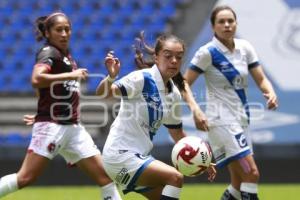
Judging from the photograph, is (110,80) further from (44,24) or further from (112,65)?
(44,24)

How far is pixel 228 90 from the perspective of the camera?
7.30 metres

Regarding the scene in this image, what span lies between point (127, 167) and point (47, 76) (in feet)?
3.17

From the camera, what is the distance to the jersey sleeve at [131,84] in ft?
19.3

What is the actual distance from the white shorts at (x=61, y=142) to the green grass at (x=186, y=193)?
2453 mm

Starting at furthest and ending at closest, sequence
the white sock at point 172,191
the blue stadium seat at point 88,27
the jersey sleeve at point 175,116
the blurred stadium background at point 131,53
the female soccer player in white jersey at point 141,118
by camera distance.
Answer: the blue stadium seat at point 88,27
the blurred stadium background at point 131,53
the jersey sleeve at point 175,116
the female soccer player in white jersey at point 141,118
the white sock at point 172,191

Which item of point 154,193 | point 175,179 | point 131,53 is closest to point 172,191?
point 175,179

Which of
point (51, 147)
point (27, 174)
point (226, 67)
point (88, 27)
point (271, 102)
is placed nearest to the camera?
point (27, 174)

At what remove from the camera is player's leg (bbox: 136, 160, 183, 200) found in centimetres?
575

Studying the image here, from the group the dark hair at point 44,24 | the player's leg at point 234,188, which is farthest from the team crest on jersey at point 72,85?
the player's leg at point 234,188

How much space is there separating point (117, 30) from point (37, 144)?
329 inches

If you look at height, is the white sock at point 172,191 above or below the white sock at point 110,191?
above

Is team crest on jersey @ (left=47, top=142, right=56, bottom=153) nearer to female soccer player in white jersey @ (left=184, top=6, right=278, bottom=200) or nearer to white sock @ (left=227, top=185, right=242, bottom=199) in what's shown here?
female soccer player in white jersey @ (left=184, top=6, right=278, bottom=200)

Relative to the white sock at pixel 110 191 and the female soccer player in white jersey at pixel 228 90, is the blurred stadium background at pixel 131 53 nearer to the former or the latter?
the female soccer player in white jersey at pixel 228 90

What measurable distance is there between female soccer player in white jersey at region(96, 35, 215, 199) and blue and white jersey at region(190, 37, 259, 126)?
125 centimetres
